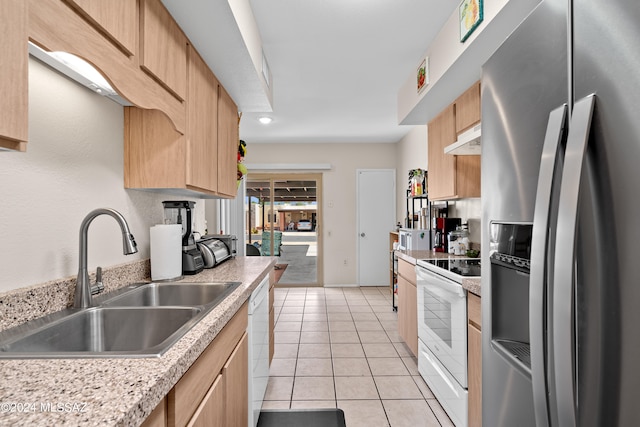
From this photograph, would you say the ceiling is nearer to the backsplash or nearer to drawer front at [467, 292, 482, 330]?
the backsplash

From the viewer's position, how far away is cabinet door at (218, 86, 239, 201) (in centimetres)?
238

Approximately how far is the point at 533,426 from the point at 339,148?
18.3ft

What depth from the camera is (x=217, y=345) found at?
116cm

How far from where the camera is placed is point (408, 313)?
3018 millimetres

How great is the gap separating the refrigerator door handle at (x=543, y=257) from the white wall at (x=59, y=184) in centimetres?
147

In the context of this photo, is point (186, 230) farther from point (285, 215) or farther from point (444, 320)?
point (285, 215)

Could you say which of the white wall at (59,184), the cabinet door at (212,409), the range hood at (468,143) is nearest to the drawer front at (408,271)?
the range hood at (468,143)

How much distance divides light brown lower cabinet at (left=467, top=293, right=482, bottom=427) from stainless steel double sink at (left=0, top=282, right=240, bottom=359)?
4.03ft

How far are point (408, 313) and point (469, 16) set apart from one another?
229 centimetres

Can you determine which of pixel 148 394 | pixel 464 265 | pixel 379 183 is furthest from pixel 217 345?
pixel 379 183

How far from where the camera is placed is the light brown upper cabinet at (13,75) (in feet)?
2.16

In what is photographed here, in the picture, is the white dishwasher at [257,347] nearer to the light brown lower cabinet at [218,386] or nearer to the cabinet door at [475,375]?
the light brown lower cabinet at [218,386]

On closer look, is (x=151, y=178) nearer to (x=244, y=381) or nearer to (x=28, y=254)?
(x=28, y=254)

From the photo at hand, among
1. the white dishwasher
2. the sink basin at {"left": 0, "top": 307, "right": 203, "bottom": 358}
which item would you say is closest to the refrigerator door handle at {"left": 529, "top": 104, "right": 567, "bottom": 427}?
the sink basin at {"left": 0, "top": 307, "right": 203, "bottom": 358}
